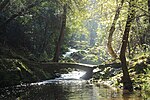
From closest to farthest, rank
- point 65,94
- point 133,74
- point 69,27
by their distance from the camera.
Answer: point 65,94 < point 133,74 < point 69,27

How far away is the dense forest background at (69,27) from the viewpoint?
60.0ft

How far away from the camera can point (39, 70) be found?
27.0m

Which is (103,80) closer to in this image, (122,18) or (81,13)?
(81,13)

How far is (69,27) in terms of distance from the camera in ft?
134

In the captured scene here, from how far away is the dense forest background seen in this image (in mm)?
18281

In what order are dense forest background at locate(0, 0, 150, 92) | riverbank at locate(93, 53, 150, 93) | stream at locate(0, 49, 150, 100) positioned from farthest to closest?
dense forest background at locate(0, 0, 150, 92) → riverbank at locate(93, 53, 150, 93) → stream at locate(0, 49, 150, 100)

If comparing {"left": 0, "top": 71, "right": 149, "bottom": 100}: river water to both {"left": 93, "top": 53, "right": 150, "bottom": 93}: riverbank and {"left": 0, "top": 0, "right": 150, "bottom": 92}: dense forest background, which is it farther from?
{"left": 0, "top": 0, "right": 150, "bottom": 92}: dense forest background

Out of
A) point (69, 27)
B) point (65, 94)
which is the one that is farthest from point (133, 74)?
point (69, 27)

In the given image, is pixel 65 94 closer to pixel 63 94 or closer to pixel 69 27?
pixel 63 94

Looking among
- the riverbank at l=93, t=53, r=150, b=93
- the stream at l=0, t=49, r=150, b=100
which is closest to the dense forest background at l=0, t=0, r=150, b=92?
the riverbank at l=93, t=53, r=150, b=93

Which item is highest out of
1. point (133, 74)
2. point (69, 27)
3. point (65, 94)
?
point (69, 27)

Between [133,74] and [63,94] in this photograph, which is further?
[133,74]

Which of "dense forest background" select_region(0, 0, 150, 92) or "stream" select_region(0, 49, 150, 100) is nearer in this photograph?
"stream" select_region(0, 49, 150, 100)

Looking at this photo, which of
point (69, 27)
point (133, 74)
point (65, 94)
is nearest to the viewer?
point (65, 94)
